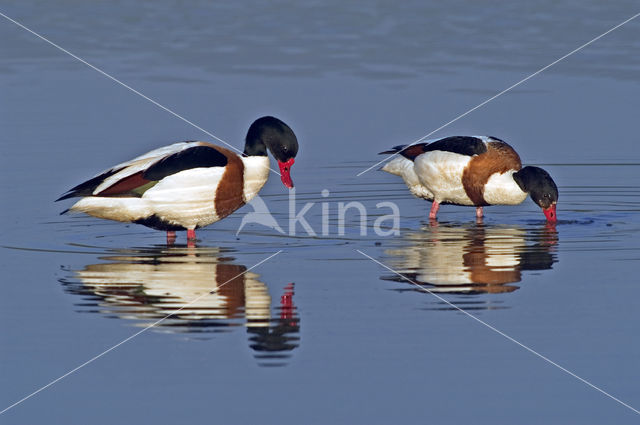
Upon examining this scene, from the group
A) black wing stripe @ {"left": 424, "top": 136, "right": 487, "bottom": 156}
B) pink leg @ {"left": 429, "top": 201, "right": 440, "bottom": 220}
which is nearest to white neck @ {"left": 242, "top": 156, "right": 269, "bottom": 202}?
pink leg @ {"left": 429, "top": 201, "right": 440, "bottom": 220}

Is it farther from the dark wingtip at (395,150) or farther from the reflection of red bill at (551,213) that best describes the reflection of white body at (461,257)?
the dark wingtip at (395,150)

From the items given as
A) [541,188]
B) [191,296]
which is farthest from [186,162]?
[541,188]

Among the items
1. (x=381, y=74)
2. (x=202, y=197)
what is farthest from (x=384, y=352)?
(x=381, y=74)

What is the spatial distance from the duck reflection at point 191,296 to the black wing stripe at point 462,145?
326cm

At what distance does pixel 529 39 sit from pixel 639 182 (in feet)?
28.0

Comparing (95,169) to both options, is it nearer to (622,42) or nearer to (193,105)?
(193,105)

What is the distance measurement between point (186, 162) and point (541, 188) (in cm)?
363

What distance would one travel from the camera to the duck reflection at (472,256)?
32.9ft

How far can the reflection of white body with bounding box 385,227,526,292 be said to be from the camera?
1013cm

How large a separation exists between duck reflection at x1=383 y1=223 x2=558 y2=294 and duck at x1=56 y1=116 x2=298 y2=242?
152 cm

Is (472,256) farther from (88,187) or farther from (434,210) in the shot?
(88,187)

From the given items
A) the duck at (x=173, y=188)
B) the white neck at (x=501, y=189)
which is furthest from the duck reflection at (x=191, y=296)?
the white neck at (x=501, y=189)

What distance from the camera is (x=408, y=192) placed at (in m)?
14.5

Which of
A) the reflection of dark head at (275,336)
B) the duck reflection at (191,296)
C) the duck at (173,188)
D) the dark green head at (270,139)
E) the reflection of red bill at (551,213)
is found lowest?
the reflection of dark head at (275,336)
